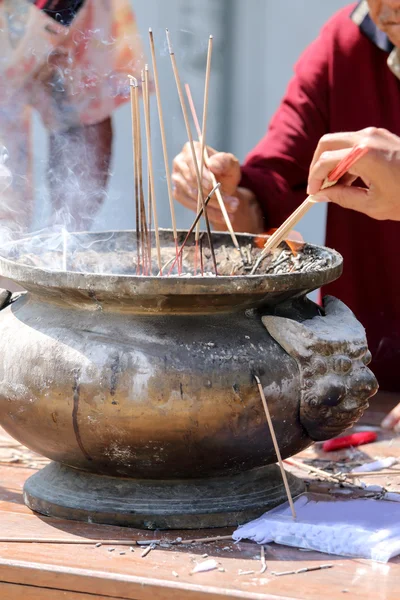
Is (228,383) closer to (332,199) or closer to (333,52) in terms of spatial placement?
(332,199)

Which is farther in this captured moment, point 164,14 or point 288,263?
point 164,14

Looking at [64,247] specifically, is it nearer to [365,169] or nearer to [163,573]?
[365,169]

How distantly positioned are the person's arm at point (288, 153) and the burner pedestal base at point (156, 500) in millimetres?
1128

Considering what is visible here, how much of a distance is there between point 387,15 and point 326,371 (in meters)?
1.24

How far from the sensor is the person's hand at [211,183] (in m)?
2.36

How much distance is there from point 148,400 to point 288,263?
0.57 meters

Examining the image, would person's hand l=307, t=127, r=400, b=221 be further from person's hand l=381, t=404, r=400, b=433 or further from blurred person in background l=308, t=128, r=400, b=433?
person's hand l=381, t=404, r=400, b=433

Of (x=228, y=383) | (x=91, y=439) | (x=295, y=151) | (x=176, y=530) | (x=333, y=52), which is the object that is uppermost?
(x=333, y=52)

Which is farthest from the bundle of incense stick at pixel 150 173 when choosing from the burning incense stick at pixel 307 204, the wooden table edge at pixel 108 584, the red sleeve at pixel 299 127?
the red sleeve at pixel 299 127

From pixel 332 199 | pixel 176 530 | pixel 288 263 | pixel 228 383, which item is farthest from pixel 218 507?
pixel 332 199

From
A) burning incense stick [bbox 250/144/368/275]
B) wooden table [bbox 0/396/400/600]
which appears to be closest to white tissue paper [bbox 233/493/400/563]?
wooden table [bbox 0/396/400/600]

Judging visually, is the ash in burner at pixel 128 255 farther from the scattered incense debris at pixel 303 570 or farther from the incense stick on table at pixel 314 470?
the scattered incense debris at pixel 303 570

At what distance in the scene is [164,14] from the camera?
444 centimetres

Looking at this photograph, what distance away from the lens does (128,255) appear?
1.99 meters
